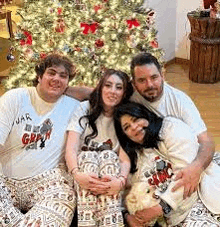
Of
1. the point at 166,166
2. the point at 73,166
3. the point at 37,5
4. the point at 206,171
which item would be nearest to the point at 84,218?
the point at 73,166

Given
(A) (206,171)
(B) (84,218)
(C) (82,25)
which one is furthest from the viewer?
(C) (82,25)

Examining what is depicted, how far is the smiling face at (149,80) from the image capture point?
7.27ft

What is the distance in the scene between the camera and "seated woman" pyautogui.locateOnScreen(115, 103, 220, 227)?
208cm

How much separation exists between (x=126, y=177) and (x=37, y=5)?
6.79 feet

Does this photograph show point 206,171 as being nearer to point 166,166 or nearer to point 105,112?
point 166,166

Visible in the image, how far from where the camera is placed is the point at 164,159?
2.16 metres

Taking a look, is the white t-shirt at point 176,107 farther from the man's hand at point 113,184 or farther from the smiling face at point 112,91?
the man's hand at point 113,184

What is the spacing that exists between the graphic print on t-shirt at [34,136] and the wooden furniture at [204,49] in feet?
9.38

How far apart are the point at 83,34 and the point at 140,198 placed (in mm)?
1923

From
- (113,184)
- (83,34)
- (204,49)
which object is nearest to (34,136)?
(113,184)

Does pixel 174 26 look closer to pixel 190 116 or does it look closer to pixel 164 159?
pixel 190 116

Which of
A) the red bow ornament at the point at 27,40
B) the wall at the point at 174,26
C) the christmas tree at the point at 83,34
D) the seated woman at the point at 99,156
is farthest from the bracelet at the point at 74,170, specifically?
the wall at the point at 174,26

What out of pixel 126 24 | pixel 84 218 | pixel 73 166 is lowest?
pixel 84 218

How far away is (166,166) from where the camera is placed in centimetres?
214
